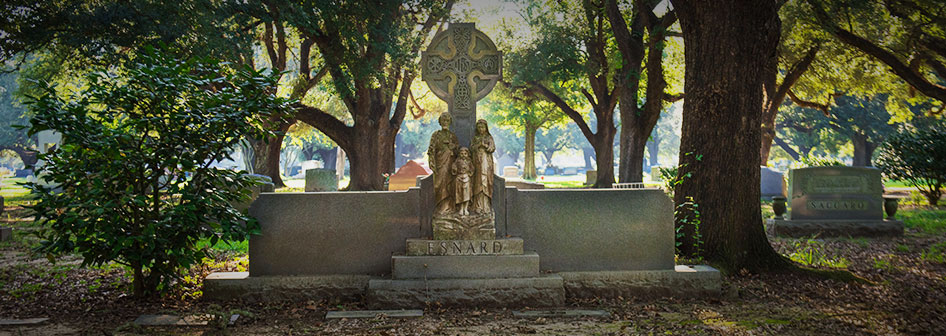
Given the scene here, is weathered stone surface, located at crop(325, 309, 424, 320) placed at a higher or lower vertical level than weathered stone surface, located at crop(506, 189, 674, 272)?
lower

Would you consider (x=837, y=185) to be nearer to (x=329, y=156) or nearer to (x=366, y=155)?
(x=366, y=155)

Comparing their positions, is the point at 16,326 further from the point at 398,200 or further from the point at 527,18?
the point at 527,18

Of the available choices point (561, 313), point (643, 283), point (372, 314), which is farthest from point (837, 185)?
point (372, 314)

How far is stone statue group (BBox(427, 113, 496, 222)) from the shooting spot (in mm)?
5543

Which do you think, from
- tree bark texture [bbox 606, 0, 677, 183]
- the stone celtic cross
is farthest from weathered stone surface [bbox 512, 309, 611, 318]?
tree bark texture [bbox 606, 0, 677, 183]

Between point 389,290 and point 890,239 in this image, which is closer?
point 389,290

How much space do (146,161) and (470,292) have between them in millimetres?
3113

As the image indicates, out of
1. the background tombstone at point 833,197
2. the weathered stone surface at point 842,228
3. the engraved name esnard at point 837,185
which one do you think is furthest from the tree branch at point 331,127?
the engraved name esnard at point 837,185

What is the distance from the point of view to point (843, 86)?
1894cm

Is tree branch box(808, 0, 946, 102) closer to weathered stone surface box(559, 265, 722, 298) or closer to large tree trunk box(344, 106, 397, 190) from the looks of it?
weathered stone surface box(559, 265, 722, 298)

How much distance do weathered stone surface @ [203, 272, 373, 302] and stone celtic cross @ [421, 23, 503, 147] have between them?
214 centimetres

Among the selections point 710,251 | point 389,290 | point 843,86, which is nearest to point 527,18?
point 843,86

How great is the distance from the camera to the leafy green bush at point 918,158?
47.1ft

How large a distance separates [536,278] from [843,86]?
18568 mm
